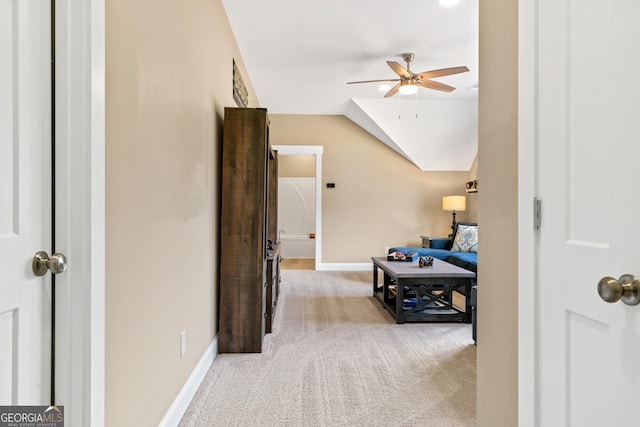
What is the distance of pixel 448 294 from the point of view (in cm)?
365

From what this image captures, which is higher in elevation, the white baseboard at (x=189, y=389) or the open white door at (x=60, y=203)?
the open white door at (x=60, y=203)

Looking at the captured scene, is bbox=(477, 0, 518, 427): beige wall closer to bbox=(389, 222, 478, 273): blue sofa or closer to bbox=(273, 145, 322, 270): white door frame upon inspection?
bbox=(389, 222, 478, 273): blue sofa

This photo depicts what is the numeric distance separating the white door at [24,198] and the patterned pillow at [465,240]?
5.23 meters

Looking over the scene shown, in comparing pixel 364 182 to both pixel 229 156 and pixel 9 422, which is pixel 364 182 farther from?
pixel 9 422

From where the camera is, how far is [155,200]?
1.49 meters

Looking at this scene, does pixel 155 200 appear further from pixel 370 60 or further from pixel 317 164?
pixel 317 164

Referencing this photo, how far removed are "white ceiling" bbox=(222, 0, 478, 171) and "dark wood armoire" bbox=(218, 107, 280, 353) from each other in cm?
110

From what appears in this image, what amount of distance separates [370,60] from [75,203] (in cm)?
364
